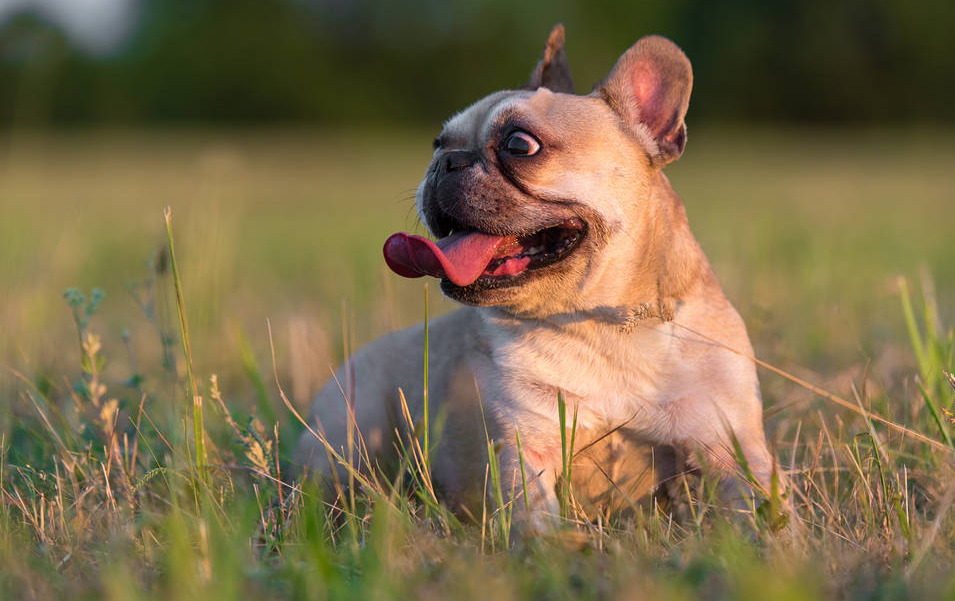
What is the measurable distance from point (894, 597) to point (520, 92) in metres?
2.05

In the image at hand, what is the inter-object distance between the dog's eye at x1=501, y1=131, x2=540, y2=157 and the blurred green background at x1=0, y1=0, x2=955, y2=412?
0.87 metres

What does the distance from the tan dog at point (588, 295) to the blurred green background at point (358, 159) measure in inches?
25.6

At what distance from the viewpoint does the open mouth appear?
106 inches

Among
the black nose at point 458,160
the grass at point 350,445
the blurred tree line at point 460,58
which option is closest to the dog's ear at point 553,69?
the black nose at point 458,160

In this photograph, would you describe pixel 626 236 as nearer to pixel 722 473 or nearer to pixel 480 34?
pixel 722 473

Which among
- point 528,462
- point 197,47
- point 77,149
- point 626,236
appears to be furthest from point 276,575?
point 197,47

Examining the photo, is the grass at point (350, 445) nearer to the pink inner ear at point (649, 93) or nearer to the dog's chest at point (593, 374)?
the dog's chest at point (593, 374)

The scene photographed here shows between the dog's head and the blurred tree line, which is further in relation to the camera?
the blurred tree line

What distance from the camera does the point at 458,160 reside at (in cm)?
295

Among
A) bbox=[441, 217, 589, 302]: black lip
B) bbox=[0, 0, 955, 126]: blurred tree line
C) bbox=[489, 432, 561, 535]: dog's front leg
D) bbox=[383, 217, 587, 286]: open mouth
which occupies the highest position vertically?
bbox=[0, 0, 955, 126]: blurred tree line

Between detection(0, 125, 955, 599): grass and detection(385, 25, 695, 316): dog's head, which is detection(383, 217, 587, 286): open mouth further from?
detection(0, 125, 955, 599): grass

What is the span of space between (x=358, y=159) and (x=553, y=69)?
22734mm

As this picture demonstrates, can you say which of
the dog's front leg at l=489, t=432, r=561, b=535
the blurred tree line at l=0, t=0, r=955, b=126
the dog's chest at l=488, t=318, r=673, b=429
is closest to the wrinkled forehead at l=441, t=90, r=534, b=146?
the dog's chest at l=488, t=318, r=673, b=429

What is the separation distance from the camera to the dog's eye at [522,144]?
2854 mm
